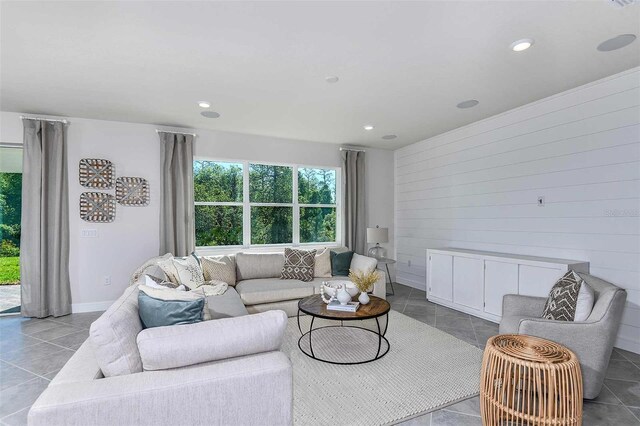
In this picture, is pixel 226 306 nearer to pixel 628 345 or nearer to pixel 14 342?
pixel 14 342

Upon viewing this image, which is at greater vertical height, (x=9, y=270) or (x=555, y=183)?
(x=555, y=183)

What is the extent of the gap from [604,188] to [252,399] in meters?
3.83

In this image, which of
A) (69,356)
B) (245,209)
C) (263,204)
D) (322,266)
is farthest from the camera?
(263,204)

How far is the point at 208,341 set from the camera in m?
1.53

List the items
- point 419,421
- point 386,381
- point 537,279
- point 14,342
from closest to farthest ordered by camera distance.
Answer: point 419,421
point 386,381
point 14,342
point 537,279

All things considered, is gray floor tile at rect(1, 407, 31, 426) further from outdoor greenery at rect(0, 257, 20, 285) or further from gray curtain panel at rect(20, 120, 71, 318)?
outdoor greenery at rect(0, 257, 20, 285)

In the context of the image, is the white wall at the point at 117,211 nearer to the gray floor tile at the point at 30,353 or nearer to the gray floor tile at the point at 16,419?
the gray floor tile at the point at 30,353

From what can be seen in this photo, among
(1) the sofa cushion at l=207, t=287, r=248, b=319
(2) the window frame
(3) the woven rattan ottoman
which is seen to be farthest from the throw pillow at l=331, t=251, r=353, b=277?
(3) the woven rattan ottoman

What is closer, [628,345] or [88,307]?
Result: [628,345]

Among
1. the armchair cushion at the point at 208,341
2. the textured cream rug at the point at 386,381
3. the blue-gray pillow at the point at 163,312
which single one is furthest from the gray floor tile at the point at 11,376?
the textured cream rug at the point at 386,381

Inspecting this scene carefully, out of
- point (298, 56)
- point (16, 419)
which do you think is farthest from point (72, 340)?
point (298, 56)

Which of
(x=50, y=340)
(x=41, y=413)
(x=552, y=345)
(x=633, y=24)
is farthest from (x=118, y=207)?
(x=633, y=24)

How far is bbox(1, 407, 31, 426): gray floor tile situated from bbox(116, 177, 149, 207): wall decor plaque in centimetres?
288

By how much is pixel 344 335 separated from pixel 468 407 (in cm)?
149
